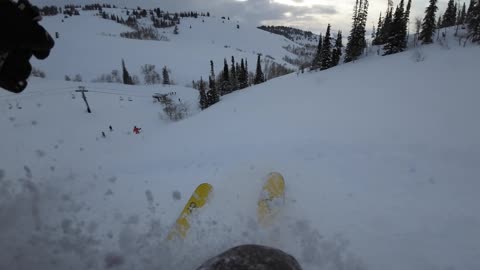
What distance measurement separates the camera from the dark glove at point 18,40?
2.81 m

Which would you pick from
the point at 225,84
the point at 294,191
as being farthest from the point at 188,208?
the point at 225,84

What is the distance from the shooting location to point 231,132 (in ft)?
61.2

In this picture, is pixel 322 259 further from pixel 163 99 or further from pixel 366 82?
pixel 163 99

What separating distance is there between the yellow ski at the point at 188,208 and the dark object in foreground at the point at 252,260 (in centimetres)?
279

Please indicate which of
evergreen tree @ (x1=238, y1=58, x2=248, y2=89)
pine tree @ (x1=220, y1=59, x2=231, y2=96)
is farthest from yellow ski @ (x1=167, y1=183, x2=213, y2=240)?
Answer: evergreen tree @ (x1=238, y1=58, x2=248, y2=89)

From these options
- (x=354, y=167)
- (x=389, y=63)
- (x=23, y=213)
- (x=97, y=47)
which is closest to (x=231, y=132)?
(x=354, y=167)

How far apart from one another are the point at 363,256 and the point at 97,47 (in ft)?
534

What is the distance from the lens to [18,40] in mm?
2928

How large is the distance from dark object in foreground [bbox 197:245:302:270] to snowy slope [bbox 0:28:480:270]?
2093mm

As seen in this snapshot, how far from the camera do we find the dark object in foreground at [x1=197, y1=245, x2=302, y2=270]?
3.86 m

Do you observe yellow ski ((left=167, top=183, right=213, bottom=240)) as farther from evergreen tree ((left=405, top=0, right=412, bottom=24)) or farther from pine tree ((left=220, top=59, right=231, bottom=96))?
pine tree ((left=220, top=59, right=231, bottom=96))

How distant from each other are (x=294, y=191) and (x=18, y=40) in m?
8.01

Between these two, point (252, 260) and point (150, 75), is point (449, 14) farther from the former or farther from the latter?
point (150, 75)

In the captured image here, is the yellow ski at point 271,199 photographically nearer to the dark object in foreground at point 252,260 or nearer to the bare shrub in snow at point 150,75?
the dark object in foreground at point 252,260
